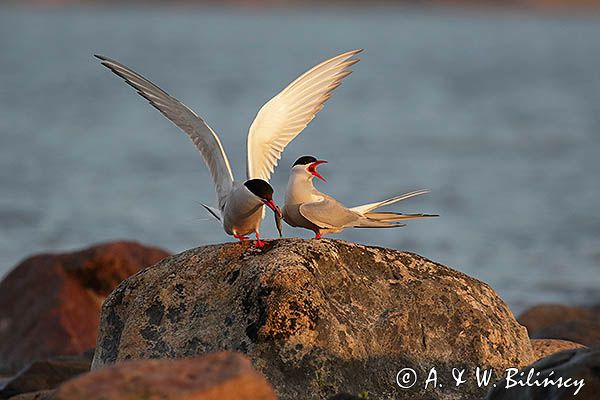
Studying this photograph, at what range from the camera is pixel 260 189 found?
6.35m

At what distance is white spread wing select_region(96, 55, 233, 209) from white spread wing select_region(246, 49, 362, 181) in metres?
0.34

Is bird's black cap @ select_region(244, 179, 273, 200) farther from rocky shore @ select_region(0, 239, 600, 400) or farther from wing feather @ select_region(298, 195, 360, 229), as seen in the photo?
rocky shore @ select_region(0, 239, 600, 400)

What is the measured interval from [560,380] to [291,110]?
3.75m

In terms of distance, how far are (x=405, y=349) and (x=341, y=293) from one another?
41 centimetres

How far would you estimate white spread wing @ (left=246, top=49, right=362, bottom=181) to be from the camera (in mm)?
7863

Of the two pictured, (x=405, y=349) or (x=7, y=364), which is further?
(x=7, y=364)

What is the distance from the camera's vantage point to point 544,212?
15.8 m

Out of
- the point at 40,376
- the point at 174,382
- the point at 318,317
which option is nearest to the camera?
the point at 174,382

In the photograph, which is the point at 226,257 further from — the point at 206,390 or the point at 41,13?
the point at 41,13

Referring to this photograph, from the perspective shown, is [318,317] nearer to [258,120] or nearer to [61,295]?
[258,120]

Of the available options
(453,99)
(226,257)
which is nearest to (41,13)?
(453,99)

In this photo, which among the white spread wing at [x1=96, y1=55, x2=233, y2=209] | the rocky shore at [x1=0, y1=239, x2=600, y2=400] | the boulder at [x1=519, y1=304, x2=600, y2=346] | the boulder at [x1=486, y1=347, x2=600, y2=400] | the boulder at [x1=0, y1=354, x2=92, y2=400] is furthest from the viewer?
the boulder at [x1=519, y1=304, x2=600, y2=346]

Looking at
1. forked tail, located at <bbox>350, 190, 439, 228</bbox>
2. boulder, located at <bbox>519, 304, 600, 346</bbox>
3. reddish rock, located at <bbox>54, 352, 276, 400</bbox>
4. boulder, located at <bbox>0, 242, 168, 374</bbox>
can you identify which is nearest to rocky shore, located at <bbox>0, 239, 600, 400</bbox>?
forked tail, located at <bbox>350, 190, 439, 228</bbox>

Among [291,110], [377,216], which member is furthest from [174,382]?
[291,110]
